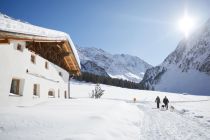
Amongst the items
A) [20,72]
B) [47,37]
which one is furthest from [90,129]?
[47,37]

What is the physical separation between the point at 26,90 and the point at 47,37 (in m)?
3.48

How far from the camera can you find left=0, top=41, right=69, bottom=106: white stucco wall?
1103 centimetres

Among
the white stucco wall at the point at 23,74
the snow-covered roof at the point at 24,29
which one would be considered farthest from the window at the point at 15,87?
the snow-covered roof at the point at 24,29

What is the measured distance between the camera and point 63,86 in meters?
24.1

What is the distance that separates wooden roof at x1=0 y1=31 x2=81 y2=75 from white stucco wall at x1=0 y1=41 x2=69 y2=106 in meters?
0.63

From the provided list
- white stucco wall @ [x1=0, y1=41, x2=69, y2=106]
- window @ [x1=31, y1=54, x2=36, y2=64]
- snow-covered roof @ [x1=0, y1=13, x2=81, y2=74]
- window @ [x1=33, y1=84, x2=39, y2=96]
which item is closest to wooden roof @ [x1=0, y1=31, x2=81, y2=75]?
snow-covered roof @ [x1=0, y1=13, x2=81, y2=74]

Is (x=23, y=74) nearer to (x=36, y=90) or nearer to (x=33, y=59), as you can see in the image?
(x=33, y=59)

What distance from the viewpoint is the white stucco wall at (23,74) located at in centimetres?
1103

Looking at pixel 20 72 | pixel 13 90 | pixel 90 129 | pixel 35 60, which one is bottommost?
pixel 90 129

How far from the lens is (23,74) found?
43.6 feet

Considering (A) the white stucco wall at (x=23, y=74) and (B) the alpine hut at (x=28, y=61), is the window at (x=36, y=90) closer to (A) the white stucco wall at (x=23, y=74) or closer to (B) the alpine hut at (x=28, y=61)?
(B) the alpine hut at (x=28, y=61)

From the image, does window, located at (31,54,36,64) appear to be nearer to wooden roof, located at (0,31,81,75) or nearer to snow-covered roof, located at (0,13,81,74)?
wooden roof, located at (0,31,81,75)

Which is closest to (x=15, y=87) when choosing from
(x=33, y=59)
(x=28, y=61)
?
(x=28, y=61)

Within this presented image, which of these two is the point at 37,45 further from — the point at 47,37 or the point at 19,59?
the point at 19,59
